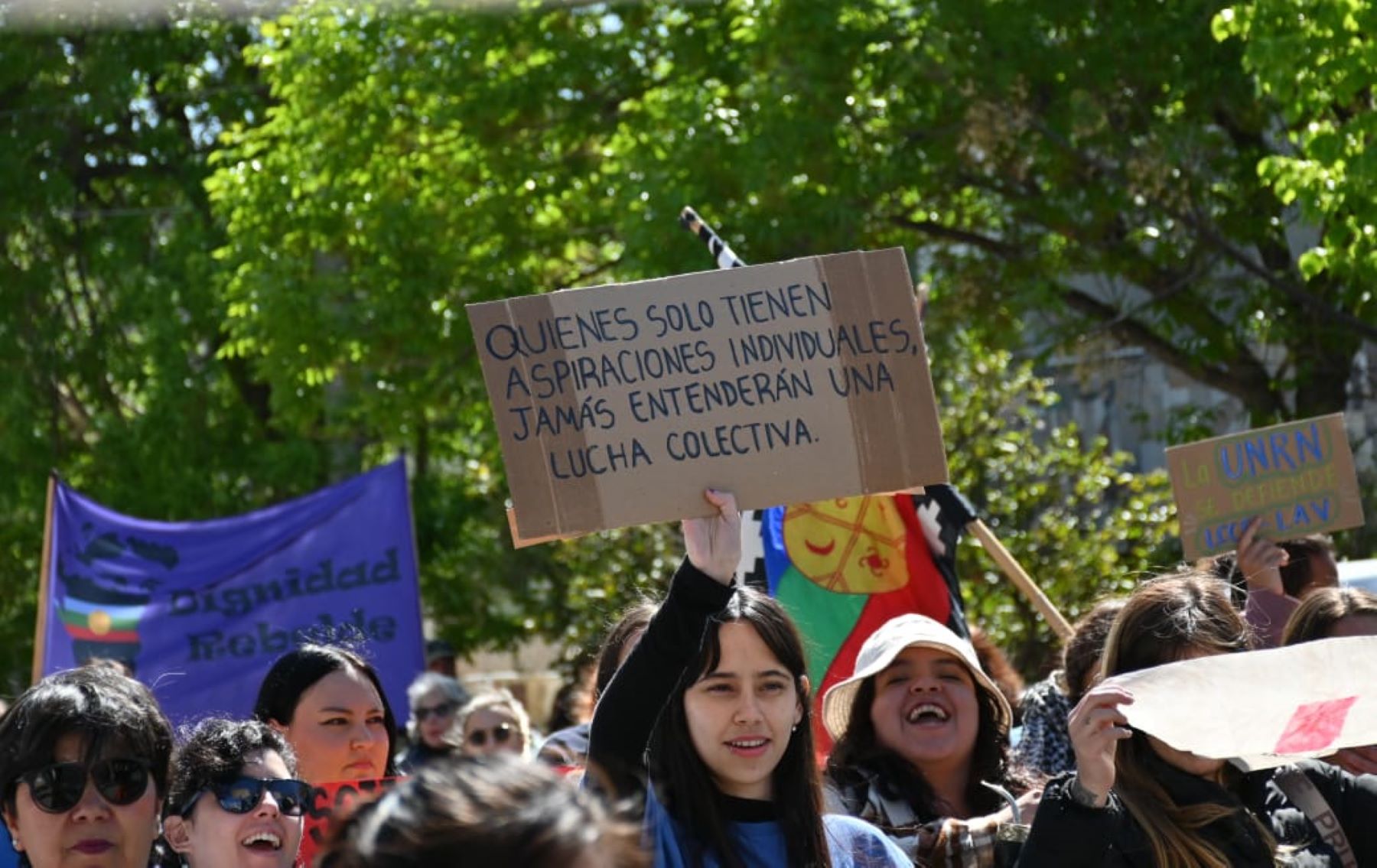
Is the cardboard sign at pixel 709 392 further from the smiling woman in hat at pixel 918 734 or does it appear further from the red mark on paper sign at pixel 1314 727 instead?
the red mark on paper sign at pixel 1314 727

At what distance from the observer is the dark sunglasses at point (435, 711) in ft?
28.1

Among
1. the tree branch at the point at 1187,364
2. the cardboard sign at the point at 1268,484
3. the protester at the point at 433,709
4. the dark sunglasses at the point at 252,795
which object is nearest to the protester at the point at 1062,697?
the cardboard sign at the point at 1268,484

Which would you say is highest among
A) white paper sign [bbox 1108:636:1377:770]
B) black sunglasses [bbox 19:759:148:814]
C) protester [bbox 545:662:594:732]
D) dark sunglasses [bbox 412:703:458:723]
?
dark sunglasses [bbox 412:703:458:723]

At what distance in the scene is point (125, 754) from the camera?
3854 mm

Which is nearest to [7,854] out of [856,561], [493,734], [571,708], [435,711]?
[856,561]

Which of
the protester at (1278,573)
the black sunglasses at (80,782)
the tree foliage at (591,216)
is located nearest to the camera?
the black sunglasses at (80,782)

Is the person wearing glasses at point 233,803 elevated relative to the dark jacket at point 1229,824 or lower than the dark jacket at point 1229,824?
elevated

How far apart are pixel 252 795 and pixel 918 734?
4.79 feet

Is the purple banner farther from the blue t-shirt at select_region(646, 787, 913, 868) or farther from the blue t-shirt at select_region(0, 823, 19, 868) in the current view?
the blue t-shirt at select_region(646, 787, 913, 868)

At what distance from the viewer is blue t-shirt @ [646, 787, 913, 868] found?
336cm

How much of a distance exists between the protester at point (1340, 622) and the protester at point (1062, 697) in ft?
1.52

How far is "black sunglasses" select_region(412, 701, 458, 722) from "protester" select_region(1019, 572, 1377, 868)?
4719 mm

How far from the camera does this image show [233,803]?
3871 mm

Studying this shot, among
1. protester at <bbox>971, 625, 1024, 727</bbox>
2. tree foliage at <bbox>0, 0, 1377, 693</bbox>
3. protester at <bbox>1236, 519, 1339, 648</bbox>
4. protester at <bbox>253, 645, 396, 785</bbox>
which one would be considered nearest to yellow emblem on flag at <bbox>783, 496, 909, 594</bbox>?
protester at <bbox>971, 625, 1024, 727</bbox>
